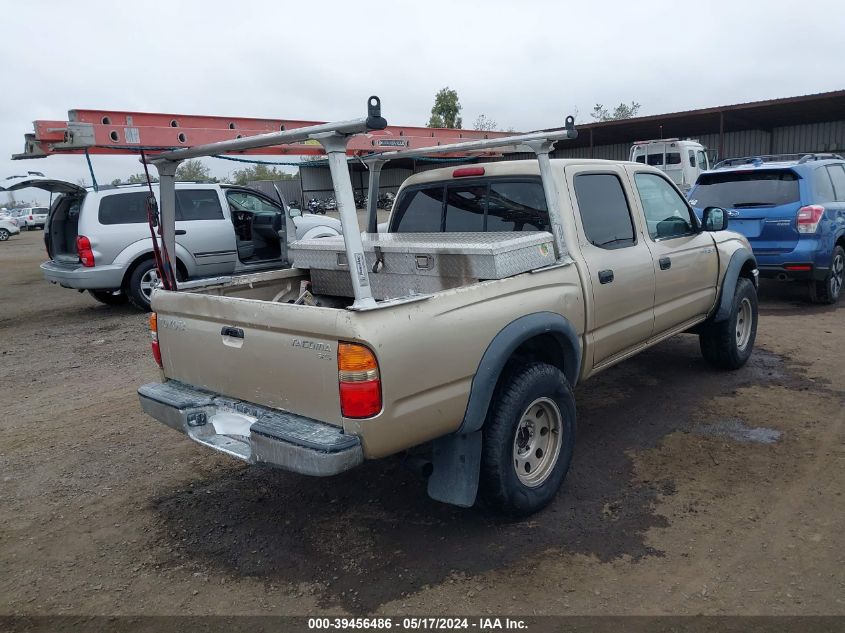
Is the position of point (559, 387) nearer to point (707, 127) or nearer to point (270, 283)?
point (270, 283)

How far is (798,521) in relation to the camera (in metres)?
3.46

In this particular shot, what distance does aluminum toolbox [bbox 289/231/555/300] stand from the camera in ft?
11.7

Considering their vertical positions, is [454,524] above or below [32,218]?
below

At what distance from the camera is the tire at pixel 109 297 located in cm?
1037

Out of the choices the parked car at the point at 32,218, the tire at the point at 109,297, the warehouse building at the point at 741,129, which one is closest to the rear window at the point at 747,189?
the tire at the point at 109,297

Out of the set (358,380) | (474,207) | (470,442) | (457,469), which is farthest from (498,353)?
(474,207)

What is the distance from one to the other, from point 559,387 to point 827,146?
25636 mm

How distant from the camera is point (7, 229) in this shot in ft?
118

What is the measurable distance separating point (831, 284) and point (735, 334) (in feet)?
12.2

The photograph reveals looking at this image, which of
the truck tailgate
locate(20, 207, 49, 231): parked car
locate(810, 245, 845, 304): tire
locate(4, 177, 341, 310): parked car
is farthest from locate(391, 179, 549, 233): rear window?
locate(20, 207, 49, 231): parked car

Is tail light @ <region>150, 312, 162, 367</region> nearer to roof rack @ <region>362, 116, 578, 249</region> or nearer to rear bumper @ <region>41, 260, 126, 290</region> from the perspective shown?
roof rack @ <region>362, 116, 578, 249</region>

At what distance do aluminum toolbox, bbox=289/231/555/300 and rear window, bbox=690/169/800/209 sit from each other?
5556 millimetres

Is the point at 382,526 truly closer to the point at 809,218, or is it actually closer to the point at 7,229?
the point at 809,218

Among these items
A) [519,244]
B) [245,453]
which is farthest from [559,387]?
[245,453]
